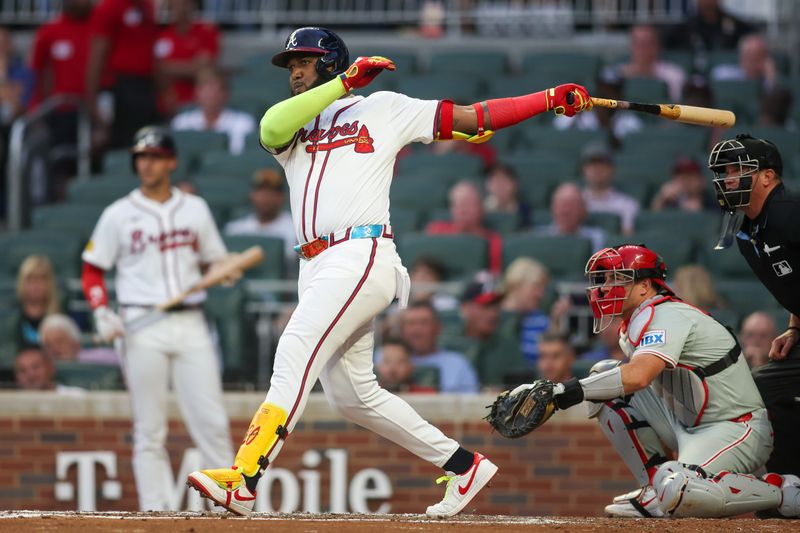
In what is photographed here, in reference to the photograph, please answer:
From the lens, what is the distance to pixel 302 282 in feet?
17.8

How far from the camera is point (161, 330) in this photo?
25.3ft

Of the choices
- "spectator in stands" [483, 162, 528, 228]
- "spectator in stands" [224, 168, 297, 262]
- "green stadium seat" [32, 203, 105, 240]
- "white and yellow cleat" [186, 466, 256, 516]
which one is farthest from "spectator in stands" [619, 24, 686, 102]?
"white and yellow cleat" [186, 466, 256, 516]

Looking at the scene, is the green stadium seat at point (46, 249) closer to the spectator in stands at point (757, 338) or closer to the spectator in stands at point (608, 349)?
the spectator in stands at point (608, 349)

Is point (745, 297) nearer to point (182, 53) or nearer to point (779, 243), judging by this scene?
point (779, 243)

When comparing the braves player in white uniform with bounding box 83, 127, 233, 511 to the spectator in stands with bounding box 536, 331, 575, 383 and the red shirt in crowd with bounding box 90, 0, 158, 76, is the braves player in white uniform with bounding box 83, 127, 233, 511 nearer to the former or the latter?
the spectator in stands with bounding box 536, 331, 575, 383

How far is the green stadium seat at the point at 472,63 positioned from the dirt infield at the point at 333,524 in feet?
24.1

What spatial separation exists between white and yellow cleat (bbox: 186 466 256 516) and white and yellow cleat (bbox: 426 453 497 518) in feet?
2.89

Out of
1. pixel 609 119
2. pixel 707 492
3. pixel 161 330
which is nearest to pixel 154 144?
pixel 161 330

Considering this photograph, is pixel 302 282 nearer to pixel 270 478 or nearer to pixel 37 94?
pixel 270 478

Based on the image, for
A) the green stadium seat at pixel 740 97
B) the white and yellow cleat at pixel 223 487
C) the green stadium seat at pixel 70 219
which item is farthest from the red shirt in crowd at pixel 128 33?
the white and yellow cleat at pixel 223 487

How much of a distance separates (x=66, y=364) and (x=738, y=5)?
8.51 meters

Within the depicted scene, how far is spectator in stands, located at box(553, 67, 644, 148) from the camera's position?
1116 centimetres

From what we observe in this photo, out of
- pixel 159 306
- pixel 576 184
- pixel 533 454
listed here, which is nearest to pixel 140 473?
pixel 159 306

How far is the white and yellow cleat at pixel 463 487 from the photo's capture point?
5.54m
